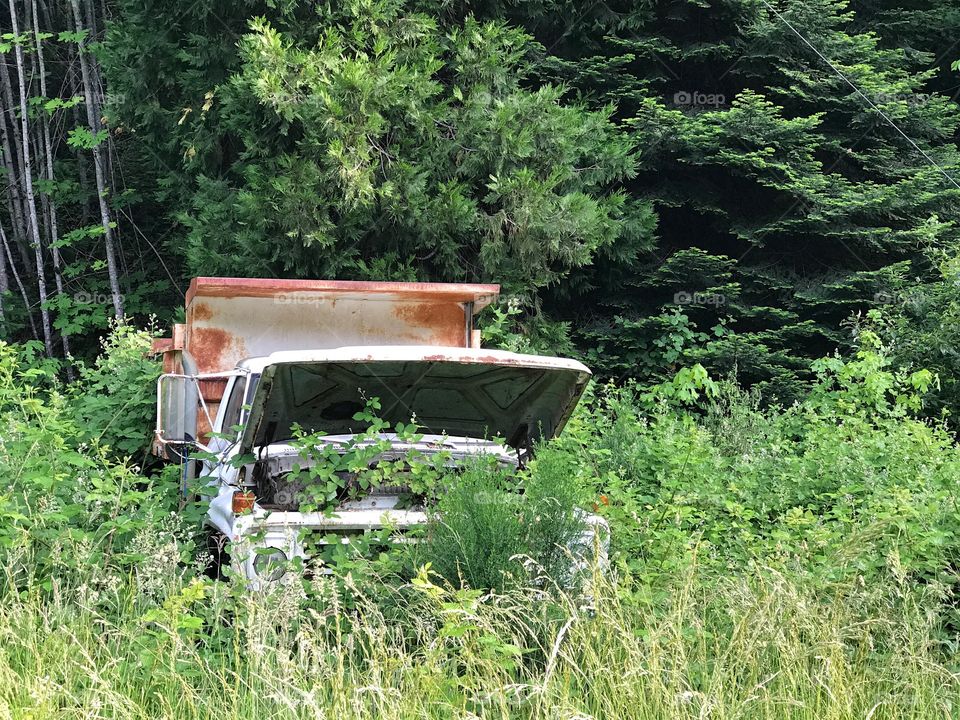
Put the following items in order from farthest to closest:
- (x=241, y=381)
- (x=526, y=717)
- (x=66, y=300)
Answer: (x=66, y=300) → (x=241, y=381) → (x=526, y=717)

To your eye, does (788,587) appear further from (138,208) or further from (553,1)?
(138,208)

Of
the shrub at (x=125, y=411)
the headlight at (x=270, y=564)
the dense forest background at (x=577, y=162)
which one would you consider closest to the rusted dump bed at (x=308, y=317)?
the shrub at (x=125, y=411)

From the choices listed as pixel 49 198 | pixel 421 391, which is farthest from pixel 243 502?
pixel 49 198

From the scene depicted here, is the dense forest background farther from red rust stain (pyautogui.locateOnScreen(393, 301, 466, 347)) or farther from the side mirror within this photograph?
the side mirror

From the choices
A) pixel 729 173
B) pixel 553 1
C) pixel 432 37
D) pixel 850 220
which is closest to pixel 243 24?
pixel 432 37

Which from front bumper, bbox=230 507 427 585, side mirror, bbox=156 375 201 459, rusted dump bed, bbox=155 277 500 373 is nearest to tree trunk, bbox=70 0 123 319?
rusted dump bed, bbox=155 277 500 373

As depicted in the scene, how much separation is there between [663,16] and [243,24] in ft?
18.6

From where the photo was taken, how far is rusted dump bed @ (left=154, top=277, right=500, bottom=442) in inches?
303

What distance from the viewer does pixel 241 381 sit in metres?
6.26

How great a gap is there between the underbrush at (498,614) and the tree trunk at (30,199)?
10.3 metres

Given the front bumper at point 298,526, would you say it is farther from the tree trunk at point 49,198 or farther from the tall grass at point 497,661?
the tree trunk at point 49,198

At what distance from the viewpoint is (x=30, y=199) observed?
51.1ft

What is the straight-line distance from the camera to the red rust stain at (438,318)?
26.8ft

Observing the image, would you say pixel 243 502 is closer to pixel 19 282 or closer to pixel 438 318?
pixel 438 318
